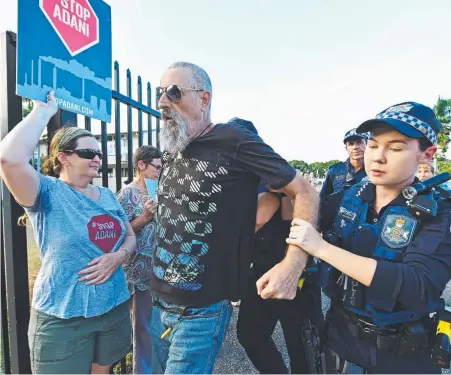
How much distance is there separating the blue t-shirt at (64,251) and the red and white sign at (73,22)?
39.0 inches

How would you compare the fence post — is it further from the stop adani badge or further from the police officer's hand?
the police officer's hand

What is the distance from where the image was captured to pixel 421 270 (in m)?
1.12

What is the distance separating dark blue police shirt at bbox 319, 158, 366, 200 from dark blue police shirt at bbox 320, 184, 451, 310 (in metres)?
2.29

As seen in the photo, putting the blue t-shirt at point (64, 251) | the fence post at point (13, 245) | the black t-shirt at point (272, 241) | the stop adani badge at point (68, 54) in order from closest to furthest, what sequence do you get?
1. the blue t-shirt at point (64, 251)
2. the stop adani badge at point (68, 54)
3. the fence post at point (13, 245)
4. the black t-shirt at point (272, 241)

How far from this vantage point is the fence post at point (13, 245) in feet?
6.10

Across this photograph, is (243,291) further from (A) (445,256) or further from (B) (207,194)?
(A) (445,256)

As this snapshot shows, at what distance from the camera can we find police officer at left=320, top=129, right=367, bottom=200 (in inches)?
138

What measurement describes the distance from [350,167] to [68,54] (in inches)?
123

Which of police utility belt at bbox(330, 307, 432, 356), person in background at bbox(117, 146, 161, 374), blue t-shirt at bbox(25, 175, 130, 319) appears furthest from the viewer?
person in background at bbox(117, 146, 161, 374)

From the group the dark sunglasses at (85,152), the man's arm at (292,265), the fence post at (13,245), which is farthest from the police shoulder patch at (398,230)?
the fence post at (13,245)

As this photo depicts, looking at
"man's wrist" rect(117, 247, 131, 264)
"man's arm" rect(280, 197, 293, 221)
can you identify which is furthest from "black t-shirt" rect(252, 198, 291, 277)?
"man's wrist" rect(117, 247, 131, 264)

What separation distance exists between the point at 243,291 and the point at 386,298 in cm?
66

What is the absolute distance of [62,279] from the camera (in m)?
1.68

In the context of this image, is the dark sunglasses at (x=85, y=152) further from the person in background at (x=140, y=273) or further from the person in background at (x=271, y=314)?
the person in background at (x=271, y=314)
